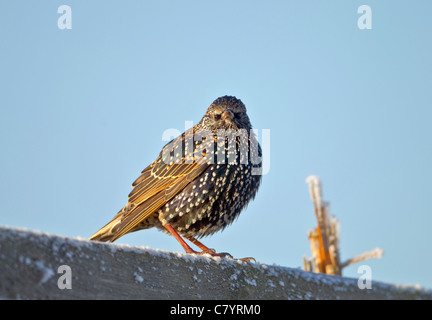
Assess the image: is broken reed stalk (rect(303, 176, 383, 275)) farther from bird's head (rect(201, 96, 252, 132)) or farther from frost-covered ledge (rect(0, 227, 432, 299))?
frost-covered ledge (rect(0, 227, 432, 299))

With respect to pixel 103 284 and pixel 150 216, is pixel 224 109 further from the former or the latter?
pixel 103 284

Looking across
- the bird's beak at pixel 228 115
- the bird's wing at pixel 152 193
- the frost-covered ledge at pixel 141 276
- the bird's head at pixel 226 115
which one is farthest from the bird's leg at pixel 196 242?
the frost-covered ledge at pixel 141 276

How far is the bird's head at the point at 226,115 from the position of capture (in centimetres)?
546

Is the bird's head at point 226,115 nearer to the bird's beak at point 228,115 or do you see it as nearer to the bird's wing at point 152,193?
the bird's beak at point 228,115

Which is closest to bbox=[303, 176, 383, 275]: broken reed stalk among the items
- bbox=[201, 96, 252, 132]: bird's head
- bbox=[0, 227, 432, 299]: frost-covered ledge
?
bbox=[201, 96, 252, 132]: bird's head

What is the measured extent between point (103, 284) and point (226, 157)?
2.53m

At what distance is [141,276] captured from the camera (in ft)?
9.19

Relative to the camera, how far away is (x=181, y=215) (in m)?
4.95

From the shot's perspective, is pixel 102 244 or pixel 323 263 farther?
pixel 323 263

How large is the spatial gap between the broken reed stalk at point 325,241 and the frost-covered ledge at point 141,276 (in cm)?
243
